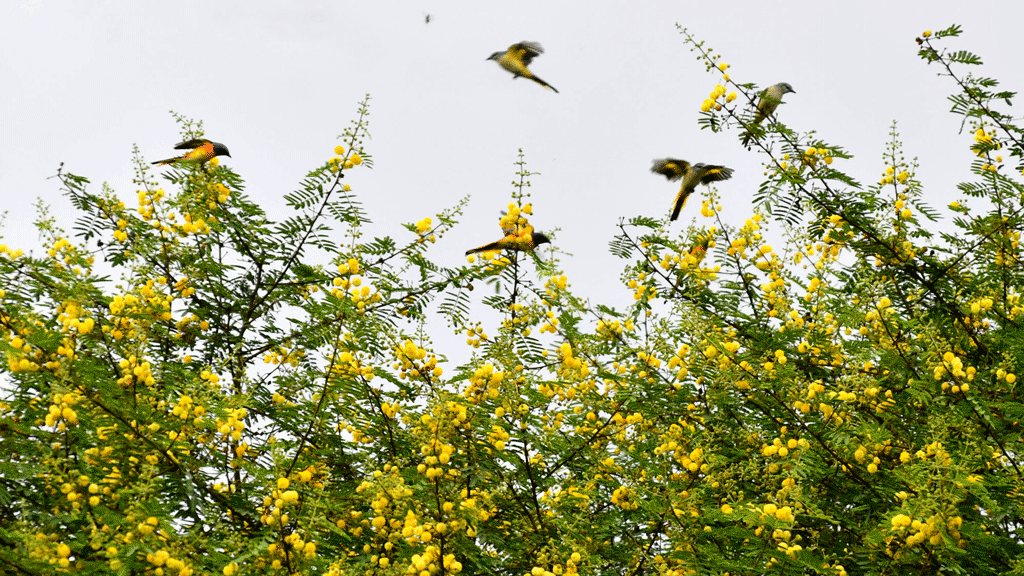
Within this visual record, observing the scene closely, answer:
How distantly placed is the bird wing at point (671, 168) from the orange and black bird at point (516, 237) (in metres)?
1.49

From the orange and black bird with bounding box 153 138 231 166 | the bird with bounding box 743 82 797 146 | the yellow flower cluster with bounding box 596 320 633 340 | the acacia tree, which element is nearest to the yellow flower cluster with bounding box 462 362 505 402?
the acacia tree

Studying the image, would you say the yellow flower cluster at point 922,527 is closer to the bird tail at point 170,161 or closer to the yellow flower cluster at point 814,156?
the yellow flower cluster at point 814,156

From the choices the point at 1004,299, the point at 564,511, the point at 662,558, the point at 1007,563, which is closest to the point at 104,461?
the point at 564,511

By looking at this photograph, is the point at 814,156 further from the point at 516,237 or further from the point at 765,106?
the point at 516,237

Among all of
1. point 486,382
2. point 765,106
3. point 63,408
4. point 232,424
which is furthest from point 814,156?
point 63,408

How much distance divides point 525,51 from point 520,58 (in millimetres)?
81

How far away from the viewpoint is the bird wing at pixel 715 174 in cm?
600

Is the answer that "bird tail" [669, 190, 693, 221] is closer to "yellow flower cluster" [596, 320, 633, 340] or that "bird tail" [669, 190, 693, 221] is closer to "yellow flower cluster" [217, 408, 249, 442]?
"yellow flower cluster" [596, 320, 633, 340]

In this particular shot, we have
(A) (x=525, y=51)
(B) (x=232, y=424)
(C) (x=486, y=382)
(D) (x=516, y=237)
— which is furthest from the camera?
(A) (x=525, y=51)

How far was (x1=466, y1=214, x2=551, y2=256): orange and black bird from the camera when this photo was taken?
480 cm

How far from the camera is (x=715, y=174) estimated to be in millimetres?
6098

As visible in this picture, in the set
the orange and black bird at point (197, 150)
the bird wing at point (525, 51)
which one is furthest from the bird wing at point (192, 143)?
the bird wing at point (525, 51)

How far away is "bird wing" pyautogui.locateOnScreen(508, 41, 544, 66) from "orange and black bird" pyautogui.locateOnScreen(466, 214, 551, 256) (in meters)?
1.54

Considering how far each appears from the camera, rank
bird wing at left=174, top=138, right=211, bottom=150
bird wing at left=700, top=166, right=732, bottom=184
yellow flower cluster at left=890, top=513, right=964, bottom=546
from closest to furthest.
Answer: yellow flower cluster at left=890, top=513, right=964, bottom=546 < bird wing at left=174, top=138, right=211, bottom=150 < bird wing at left=700, top=166, right=732, bottom=184
